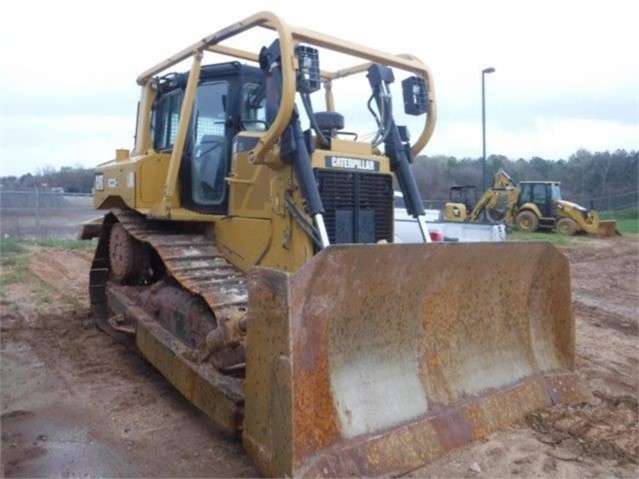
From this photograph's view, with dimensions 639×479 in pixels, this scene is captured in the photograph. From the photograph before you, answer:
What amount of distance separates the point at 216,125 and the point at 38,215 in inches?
562

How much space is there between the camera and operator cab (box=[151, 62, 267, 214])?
5543mm

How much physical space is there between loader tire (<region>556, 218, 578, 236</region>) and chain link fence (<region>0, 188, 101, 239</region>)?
17001 mm

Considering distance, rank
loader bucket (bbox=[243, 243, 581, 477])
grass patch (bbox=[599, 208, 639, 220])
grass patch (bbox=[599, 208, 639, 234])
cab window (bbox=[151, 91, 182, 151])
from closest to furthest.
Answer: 1. loader bucket (bbox=[243, 243, 581, 477])
2. cab window (bbox=[151, 91, 182, 151])
3. grass patch (bbox=[599, 208, 639, 234])
4. grass patch (bbox=[599, 208, 639, 220])

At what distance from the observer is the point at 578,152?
5609 centimetres

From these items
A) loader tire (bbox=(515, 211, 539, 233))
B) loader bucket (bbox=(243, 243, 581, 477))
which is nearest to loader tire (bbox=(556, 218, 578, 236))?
loader tire (bbox=(515, 211, 539, 233))

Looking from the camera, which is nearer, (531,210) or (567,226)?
(567,226)

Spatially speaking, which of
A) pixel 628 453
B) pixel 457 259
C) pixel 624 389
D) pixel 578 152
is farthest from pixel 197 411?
pixel 578 152

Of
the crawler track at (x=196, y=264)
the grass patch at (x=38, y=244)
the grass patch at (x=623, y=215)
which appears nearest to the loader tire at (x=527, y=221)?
the grass patch at (x=623, y=215)

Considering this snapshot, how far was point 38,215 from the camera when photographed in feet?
59.0

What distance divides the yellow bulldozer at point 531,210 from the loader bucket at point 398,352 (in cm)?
2005

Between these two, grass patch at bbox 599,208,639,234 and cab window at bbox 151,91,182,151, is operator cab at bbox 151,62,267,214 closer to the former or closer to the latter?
cab window at bbox 151,91,182,151

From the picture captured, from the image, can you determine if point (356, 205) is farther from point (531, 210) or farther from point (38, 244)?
point (531, 210)

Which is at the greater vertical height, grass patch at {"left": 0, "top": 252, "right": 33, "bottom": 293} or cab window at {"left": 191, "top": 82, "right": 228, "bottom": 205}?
cab window at {"left": 191, "top": 82, "right": 228, "bottom": 205}

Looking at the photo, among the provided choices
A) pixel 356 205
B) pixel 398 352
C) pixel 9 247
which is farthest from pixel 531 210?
pixel 398 352
